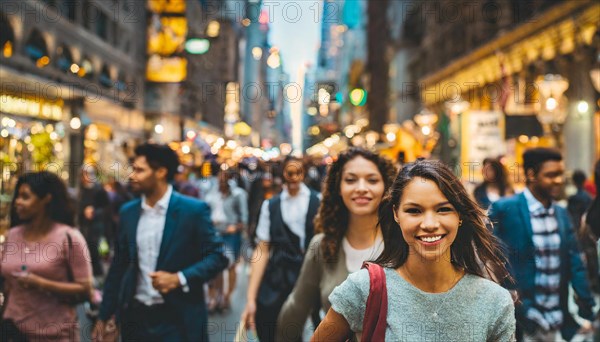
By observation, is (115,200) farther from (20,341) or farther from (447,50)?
(447,50)

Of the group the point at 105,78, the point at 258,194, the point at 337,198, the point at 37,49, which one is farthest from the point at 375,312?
the point at 105,78

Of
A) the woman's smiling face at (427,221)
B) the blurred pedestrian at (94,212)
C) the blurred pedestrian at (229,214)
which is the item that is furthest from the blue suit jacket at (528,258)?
the blurred pedestrian at (94,212)

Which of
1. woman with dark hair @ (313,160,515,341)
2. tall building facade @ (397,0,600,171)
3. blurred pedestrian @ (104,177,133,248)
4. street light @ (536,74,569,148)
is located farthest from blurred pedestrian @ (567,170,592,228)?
woman with dark hair @ (313,160,515,341)

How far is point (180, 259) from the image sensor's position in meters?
4.94

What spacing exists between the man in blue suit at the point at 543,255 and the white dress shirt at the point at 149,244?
260 centimetres

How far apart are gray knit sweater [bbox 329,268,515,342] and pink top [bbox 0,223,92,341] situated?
297 centimetres

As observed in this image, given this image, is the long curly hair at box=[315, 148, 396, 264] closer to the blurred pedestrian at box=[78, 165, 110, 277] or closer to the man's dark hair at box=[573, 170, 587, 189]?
the man's dark hair at box=[573, 170, 587, 189]

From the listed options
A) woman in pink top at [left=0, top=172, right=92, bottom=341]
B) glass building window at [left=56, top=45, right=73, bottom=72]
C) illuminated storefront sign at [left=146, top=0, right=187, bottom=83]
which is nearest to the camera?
woman in pink top at [left=0, top=172, right=92, bottom=341]

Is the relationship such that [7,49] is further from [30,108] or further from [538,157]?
[538,157]

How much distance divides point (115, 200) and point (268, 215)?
6.85 metres

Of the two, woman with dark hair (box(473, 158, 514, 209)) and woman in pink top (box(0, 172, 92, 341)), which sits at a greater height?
woman with dark hair (box(473, 158, 514, 209))

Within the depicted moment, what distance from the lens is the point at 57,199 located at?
5125mm

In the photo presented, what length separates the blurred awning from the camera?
14578 millimetres

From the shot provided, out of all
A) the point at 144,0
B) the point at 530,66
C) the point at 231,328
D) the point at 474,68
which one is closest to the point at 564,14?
the point at 530,66
